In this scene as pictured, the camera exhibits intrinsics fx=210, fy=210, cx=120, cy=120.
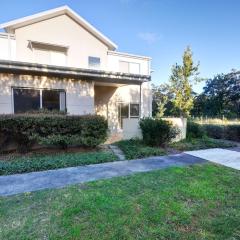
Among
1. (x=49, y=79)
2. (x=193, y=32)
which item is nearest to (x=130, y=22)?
(x=193, y=32)

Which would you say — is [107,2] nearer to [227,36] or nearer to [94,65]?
[94,65]

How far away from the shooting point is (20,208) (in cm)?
353

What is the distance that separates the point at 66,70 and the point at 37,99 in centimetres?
179

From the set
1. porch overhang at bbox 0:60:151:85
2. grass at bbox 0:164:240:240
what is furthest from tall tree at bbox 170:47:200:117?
grass at bbox 0:164:240:240

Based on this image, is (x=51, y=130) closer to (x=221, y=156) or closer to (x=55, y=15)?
(x=221, y=156)

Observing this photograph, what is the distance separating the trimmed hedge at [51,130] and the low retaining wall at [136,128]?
6.97 ft

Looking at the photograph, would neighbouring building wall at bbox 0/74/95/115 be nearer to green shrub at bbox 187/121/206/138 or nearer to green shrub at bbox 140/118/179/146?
green shrub at bbox 140/118/179/146

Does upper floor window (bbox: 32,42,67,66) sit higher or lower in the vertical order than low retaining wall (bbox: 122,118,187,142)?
higher

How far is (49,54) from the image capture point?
1327cm

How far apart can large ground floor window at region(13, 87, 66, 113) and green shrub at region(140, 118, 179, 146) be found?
12.6 feet

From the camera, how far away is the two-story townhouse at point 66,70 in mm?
8672

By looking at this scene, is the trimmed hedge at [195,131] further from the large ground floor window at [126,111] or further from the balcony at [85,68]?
the large ground floor window at [126,111]

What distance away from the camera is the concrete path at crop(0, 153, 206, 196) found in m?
4.68

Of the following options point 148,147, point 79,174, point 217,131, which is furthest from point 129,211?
point 217,131
